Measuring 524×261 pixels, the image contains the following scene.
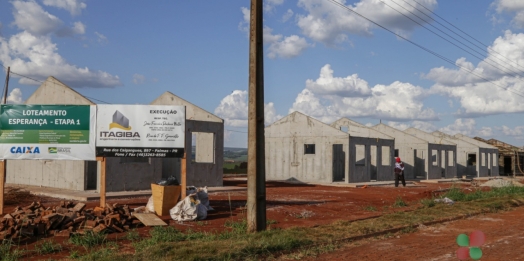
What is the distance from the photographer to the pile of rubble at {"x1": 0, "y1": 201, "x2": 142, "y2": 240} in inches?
419

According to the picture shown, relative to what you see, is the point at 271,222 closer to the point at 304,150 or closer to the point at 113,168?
the point at 113,168

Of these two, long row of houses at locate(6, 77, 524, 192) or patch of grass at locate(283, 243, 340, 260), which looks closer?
patch of grass at locate(283, 243, 340, 260)

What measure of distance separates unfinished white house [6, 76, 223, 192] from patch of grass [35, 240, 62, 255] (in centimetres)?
1112

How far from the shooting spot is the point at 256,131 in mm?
11328

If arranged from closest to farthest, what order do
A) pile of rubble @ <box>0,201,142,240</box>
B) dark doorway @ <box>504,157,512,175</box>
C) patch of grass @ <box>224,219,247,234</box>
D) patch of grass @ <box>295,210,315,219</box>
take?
pile of rubble @ <box>0,201,142,240</box> < patch of grass @ <box>224,219,247,234</box> < patch of grass @ <box>295,210,315,219</box> < dark doorway @ <box>504,157,512,175</box>

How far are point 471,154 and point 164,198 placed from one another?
43.6 metres

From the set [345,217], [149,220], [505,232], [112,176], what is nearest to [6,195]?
[112,176]

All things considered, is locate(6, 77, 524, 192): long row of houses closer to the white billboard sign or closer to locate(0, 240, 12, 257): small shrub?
the white billboard sign

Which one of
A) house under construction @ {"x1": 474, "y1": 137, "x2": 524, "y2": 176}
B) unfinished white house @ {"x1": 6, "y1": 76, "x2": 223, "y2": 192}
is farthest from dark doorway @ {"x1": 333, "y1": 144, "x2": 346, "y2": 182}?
house under construction @ {"x1": 474, "y1": 137, "x2": 524, "y2": 176}

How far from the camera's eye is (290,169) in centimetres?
3428

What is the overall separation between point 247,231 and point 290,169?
2278 cm

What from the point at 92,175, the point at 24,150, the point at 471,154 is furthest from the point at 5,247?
the point at 471,154

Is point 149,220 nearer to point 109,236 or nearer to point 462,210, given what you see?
point 109,236

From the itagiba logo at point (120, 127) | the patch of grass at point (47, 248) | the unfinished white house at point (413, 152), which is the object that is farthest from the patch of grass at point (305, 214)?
the unfinished white house at point (413, 152)
